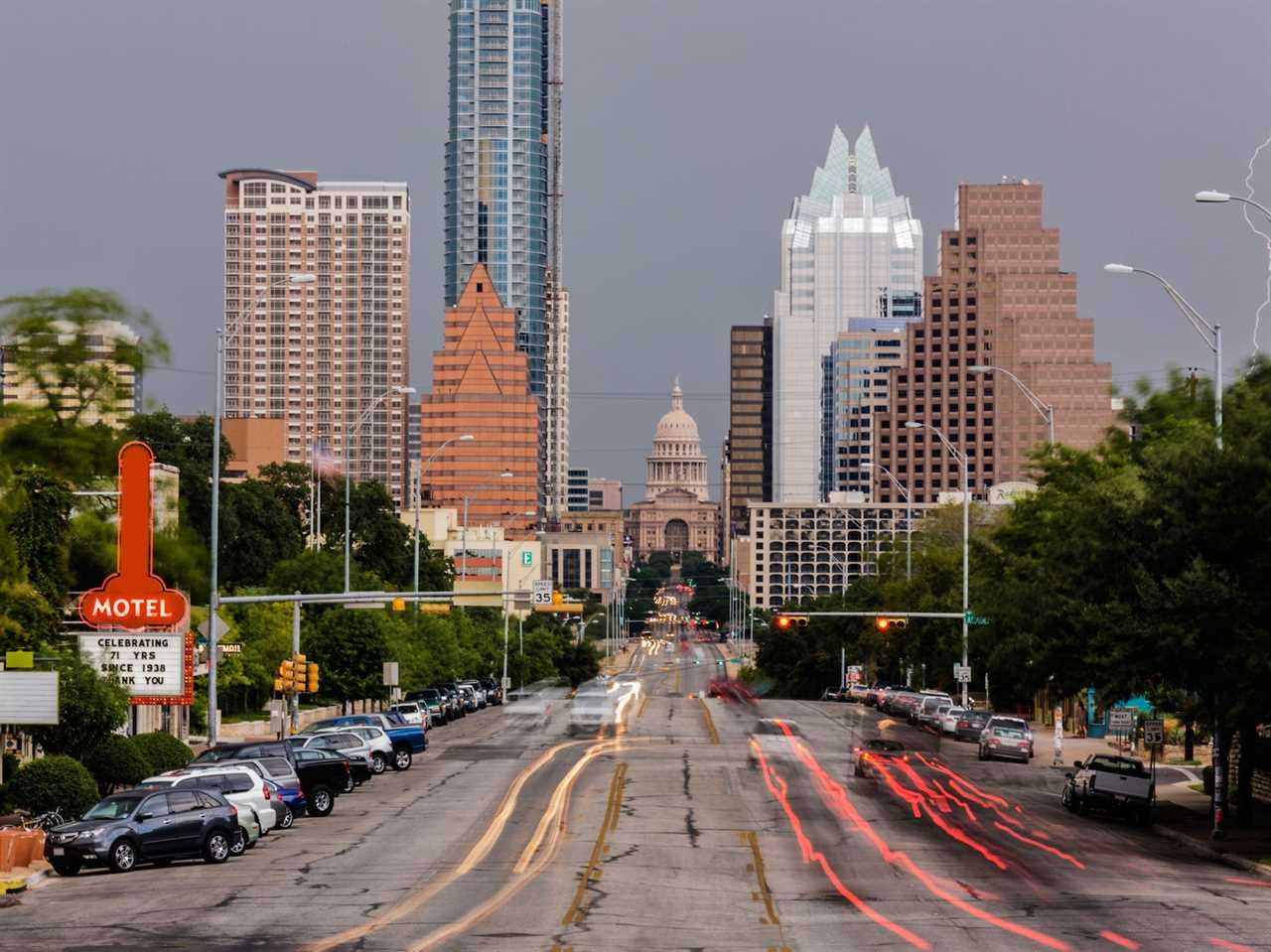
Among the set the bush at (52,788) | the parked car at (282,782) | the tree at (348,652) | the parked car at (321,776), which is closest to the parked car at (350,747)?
the parked car at (321,776)

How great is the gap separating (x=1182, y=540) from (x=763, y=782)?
16607 millimetres

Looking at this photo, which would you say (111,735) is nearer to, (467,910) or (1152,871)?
(467,910)

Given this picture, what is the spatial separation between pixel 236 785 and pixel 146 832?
13.4 feet

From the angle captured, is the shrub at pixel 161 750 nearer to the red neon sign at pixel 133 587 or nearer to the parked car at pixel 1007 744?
the red neon sign at pixel 133 587

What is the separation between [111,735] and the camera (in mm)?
47438

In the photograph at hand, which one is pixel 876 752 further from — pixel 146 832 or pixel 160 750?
pixel 146 832

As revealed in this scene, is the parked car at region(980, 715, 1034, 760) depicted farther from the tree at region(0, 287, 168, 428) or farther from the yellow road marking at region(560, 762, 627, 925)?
the tree at region(0, 287, 168, 428)

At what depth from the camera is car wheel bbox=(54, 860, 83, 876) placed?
33875 millimetres

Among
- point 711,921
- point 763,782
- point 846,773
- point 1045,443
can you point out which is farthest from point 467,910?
point 1045,443

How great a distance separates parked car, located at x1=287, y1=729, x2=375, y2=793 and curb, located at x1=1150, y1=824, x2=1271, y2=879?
67.0ft

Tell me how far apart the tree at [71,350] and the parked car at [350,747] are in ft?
39.8

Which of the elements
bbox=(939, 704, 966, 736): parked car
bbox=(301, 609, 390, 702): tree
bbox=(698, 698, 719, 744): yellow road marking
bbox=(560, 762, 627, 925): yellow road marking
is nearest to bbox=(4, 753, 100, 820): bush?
bbox=(560, 762, 627, 925): yellow road marking

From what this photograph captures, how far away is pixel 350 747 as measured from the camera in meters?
53.8

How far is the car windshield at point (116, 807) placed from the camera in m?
34.8
